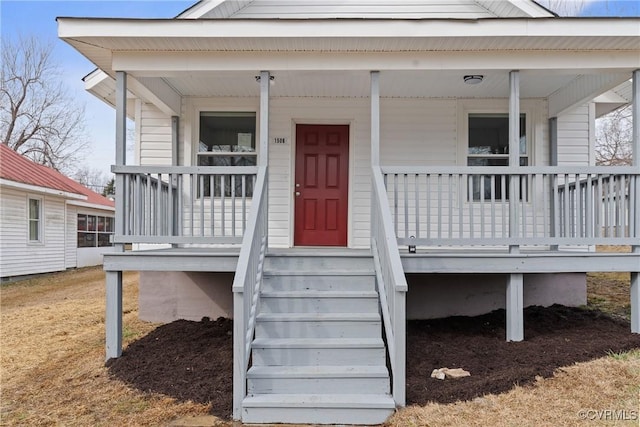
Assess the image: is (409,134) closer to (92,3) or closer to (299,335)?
(299,335)

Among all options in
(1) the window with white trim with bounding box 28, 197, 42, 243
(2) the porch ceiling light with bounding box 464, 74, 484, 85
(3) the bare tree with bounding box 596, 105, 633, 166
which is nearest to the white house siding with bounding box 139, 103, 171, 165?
(2) the porch ceiling light with bounding box 464, 74, 484, 85

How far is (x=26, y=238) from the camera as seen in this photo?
41.7 feet

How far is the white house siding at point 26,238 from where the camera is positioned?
1190cm

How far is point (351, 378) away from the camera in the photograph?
3.65 metres

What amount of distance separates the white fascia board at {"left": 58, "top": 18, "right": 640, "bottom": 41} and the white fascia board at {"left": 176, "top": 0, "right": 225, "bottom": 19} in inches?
69.4

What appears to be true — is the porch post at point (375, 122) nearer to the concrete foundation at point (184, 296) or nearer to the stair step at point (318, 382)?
the stair step at point (318, 382)

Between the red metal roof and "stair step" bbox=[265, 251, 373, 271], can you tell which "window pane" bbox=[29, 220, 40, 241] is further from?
"stair step" bbox=[265, 251, 373, 271]

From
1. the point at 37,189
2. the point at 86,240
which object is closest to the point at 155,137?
the point at 37,189

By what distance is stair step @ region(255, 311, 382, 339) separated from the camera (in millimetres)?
4098

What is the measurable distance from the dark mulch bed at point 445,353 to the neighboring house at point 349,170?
0.30m

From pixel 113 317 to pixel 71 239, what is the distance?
12.3 m

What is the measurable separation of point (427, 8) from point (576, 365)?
5.23 meters

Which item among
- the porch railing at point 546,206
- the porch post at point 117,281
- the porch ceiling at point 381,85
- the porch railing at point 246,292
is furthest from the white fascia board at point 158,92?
the porch railing at point 546,206

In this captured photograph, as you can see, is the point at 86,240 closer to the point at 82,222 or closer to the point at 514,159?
the point at 82,222
